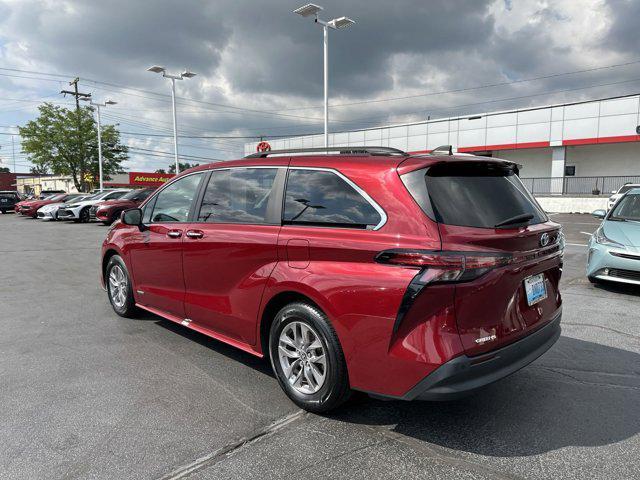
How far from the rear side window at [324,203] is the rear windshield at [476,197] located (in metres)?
0.40

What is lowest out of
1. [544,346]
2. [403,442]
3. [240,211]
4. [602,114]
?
[403,442]

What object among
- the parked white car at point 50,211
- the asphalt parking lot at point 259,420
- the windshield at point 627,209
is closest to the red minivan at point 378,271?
the asphalt parking lot at point 259,420

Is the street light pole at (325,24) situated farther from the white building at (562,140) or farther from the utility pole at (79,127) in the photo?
the utility pole at (79,127)

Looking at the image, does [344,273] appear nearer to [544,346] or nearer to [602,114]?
[544,346]

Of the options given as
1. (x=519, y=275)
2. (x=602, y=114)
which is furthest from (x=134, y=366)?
(x=602, y=114)

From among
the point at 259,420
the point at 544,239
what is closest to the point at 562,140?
the point at 544,239

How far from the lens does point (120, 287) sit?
559cm

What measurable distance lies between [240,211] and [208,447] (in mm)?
1837

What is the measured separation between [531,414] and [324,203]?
208 centimetres

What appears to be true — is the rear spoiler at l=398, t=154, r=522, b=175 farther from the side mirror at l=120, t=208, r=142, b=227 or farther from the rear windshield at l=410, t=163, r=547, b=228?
the side mirror at l=120, t=208, r=142, b=227

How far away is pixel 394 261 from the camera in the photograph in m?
2.71

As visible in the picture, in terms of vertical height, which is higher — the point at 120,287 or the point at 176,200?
the point at 176,200

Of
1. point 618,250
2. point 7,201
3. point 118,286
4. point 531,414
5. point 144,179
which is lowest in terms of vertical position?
point 531,414

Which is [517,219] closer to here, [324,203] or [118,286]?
[324,203]
